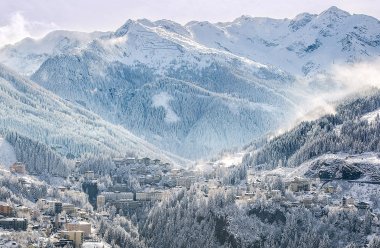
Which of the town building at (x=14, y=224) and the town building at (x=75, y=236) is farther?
the town building at (x=14, y=224)

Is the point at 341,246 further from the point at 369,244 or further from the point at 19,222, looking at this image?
the point at 19,222

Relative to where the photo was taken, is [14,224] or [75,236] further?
[14,224]

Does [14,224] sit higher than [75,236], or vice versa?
[14,224]

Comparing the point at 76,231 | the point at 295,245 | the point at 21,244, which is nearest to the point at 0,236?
the point at 21,244

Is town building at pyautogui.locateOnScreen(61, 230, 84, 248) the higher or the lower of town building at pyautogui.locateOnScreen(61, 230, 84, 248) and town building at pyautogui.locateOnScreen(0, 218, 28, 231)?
the lower

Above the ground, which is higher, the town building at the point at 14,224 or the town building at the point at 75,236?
the town building at the point at 14,224

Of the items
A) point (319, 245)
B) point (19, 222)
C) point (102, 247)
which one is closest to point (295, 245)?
point (319, 245)

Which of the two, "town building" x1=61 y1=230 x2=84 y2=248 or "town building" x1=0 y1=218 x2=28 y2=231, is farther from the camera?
"town building" x1=0 y1=218 x2=28 y2=231

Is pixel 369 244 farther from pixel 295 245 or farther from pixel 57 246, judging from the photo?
pixel 57 246

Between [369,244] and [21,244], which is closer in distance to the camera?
[21,244]
